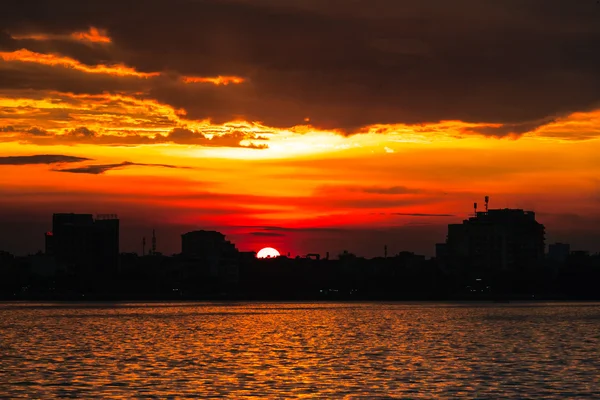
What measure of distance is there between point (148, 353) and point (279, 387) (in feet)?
121

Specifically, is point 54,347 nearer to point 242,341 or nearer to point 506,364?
point 242,341

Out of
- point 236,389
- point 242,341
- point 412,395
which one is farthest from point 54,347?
point 412,395

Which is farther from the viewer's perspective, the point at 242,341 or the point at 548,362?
the point at 242,341

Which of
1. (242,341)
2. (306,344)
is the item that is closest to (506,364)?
(306,344)

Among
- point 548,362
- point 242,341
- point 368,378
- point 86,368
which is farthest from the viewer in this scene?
point 242,341

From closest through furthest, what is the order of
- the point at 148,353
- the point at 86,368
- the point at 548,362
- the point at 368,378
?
the point at 368,378, the point at 86,368, the point at 548,362, the point at 148,353

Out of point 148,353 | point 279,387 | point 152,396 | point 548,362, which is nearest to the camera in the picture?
point 152,396

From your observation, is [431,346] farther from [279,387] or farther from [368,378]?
[279,387]

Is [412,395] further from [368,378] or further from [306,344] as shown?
[306,344]

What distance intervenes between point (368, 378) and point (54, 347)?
49.0 meters

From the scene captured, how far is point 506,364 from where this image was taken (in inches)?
3637

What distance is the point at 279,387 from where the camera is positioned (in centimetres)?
7344

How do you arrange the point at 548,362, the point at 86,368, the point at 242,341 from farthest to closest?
1. the point at 242,341
2. the point at 548,362
3. the point at 86,368

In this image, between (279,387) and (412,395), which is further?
(279,387)
